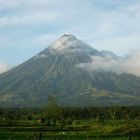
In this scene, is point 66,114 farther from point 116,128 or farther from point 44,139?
point 44,139

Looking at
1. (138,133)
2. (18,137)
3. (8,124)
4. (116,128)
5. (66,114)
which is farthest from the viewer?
(66,114)

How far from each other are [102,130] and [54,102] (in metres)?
39.1

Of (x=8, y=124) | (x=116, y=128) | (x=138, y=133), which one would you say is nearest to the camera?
(x=138, y=133)

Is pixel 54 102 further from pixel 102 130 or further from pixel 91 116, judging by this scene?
pixel 102 130

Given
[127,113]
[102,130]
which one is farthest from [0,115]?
[102,130]

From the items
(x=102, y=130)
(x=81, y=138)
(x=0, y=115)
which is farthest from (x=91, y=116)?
(x=81, y=138)

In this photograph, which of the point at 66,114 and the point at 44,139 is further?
the point at 66,114

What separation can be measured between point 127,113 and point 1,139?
7010 centimetres

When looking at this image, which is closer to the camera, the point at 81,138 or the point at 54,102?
the point at 81,138

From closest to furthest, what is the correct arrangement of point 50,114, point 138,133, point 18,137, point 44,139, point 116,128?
point 44,139 → point 18,137 → point 138,133 → point 116,128 → point 50,114

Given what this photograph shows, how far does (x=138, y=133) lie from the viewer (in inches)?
2522

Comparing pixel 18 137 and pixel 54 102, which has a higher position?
pixel 54 102

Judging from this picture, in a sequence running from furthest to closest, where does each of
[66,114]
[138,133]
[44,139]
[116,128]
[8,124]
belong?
[66,114]
[8,124]
[116,128]
[138,133]
[44,139]

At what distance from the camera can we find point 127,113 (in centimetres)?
11981
